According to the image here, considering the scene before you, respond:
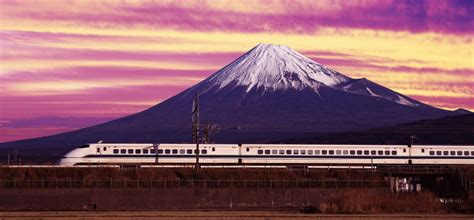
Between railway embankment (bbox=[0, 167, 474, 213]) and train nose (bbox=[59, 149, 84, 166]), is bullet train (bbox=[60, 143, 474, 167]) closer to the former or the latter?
train nose (bbox=[59, 149, 84, 166])

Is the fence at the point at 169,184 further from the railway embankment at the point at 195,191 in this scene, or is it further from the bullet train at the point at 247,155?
the bullet train at the point at 247,155

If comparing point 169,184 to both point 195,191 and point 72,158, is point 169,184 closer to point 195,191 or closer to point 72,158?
point 195,191

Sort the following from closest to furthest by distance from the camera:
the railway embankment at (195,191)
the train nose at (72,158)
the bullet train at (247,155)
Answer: the railway embankment at (195,191) → the bullet train at (247,155) → the train nose at (72,158)

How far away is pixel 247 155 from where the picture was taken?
78312 millimetres

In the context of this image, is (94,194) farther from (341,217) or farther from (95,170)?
(341,217)

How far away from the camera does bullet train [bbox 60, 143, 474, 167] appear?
254 ft

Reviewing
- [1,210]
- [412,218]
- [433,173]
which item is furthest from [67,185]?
[433,173]

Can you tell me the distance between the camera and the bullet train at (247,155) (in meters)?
77.4

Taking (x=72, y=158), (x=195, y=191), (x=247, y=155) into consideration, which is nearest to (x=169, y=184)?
(x=195, y=191)

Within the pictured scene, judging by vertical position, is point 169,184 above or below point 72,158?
below

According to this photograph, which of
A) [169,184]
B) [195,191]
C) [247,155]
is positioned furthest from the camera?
[247,155]

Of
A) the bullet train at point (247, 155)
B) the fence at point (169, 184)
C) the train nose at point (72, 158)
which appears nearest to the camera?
the fence at point (169, 184)

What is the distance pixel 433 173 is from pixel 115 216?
31.7 meters

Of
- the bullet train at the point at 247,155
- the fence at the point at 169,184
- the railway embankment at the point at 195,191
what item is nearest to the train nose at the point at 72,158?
the bullet train at the point at 247,155
